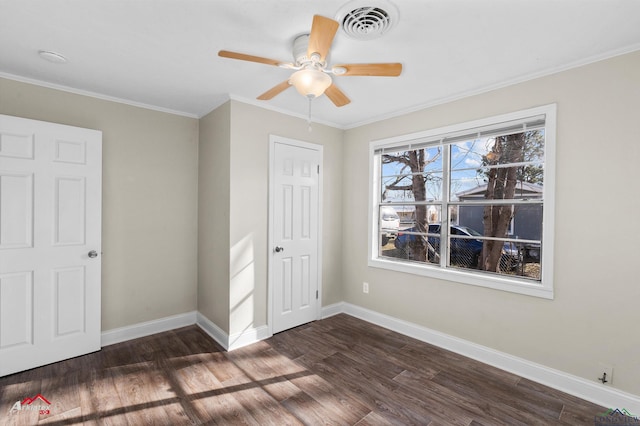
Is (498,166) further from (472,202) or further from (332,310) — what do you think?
(332,310)

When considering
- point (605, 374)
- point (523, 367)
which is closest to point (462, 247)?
point (523, 367)

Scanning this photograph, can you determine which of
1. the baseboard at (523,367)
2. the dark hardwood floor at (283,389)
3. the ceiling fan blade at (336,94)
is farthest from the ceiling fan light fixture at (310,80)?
the baseboard at (523,367)

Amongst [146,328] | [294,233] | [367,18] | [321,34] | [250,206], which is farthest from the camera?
[294,233]

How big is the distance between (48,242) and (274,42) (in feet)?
8.52

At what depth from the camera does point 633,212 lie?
2127mm

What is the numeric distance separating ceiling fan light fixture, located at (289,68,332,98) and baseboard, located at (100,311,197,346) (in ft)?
9.85

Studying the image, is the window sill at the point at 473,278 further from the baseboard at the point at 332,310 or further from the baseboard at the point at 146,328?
the baseboard at the point at 146,328

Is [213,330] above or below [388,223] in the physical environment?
below

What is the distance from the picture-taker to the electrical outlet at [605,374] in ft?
7.23

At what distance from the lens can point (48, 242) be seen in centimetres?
269

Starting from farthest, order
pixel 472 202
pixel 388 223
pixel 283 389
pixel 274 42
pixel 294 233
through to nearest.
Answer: pixel 388 223, pixel 294 233, pixel 472 202, pixel 283 389, pixel 274 42

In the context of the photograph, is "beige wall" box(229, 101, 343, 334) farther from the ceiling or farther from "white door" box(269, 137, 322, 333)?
the ceiling

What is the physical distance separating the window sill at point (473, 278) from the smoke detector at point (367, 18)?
7.50 ft

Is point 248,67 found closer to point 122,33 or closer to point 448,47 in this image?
point 122,33
